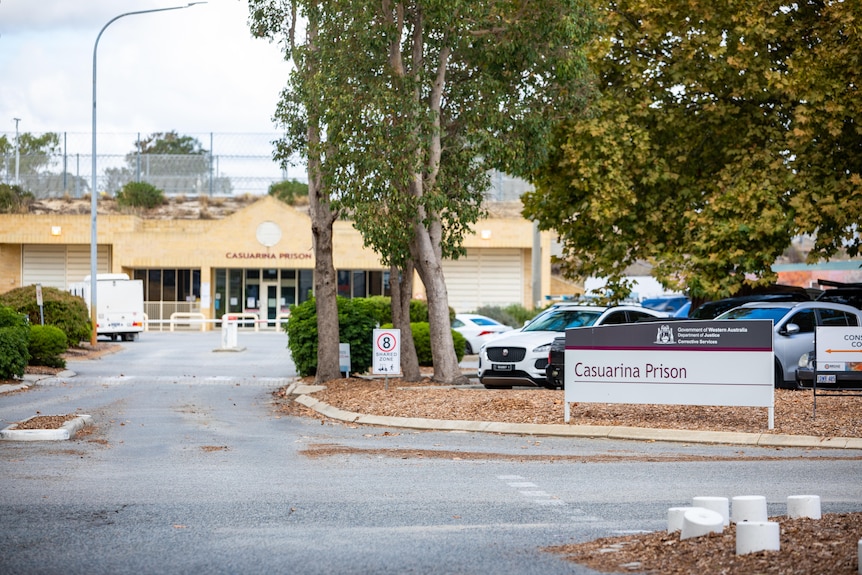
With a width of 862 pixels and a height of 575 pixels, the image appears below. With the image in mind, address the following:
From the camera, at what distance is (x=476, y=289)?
61281mm

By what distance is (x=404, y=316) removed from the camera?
2436 cm

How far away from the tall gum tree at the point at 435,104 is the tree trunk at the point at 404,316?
0.66 m

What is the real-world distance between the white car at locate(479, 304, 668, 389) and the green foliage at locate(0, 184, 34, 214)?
47.8 metres

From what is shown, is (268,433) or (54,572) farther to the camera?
(268,433)

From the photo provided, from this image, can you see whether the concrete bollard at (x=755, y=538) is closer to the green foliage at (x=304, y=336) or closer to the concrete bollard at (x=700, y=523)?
the concrete bollard at (x=700, y=523)

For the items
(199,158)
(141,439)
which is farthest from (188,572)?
(199,158)

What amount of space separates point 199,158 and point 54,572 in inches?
2601

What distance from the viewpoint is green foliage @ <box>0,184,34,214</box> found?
65106 mm

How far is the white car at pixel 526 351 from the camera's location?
869 inches

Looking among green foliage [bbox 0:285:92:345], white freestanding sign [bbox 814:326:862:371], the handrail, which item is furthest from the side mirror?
the handrail

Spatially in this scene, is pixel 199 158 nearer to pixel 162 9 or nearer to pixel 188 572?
pixel 162 9

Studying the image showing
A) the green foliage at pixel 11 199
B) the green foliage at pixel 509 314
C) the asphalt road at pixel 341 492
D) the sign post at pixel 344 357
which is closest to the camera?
the asphalt road at pixel 341 492

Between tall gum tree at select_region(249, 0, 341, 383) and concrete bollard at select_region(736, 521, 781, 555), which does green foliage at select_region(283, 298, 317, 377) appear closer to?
tall gum tree at select_region(249, 0, 341, 383)

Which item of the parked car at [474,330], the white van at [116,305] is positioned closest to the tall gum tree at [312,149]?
the parked car at [474,330]
